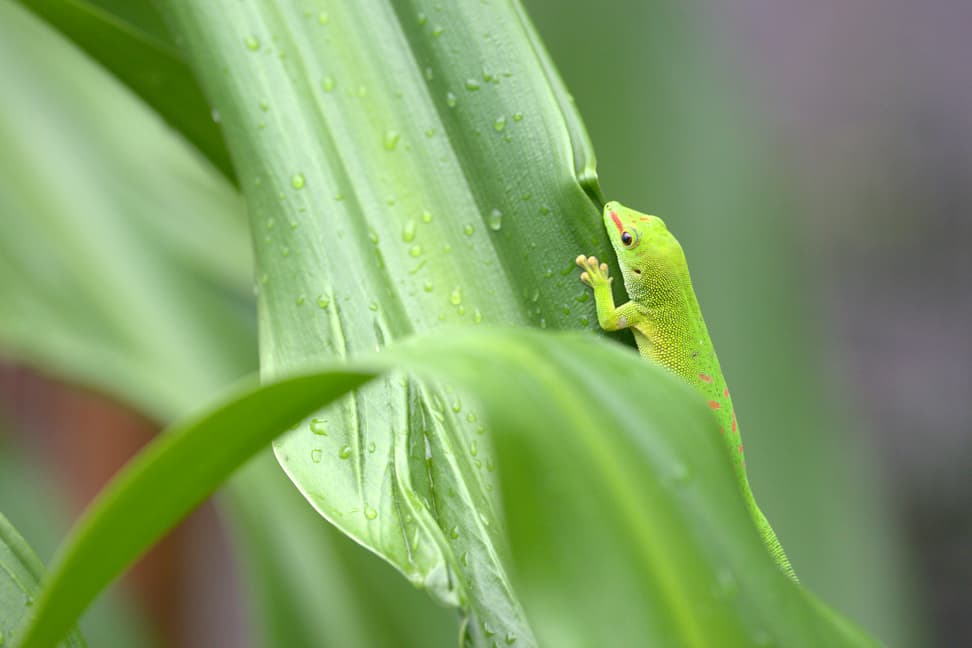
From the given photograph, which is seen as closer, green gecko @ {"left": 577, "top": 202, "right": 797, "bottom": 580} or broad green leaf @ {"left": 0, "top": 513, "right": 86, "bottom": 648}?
broad green leaf @ {"left": 0, "top": 513, "right": 86, "bottom": 648}

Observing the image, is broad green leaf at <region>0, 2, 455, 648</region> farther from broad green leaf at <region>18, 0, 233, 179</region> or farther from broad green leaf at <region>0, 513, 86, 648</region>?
broad green leaf at <region>0, 513, 86, 648</region>

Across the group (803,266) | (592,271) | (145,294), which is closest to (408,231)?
(592,271)

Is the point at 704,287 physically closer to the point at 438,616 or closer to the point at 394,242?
the point at 438,616

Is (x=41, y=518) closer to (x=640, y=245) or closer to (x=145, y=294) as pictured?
(x=145, y=294)

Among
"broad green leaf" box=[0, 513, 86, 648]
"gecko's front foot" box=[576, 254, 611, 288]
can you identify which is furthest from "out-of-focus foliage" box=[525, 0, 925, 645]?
"broad green leaf" box=[0, 513, 86, 648]

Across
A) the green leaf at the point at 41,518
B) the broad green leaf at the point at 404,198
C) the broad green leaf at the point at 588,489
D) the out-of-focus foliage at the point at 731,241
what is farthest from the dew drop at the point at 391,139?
the green leaf at the point at 41,518

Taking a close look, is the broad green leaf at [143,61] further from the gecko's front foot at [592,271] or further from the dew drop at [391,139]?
the gecko's front foot at [592,271]
